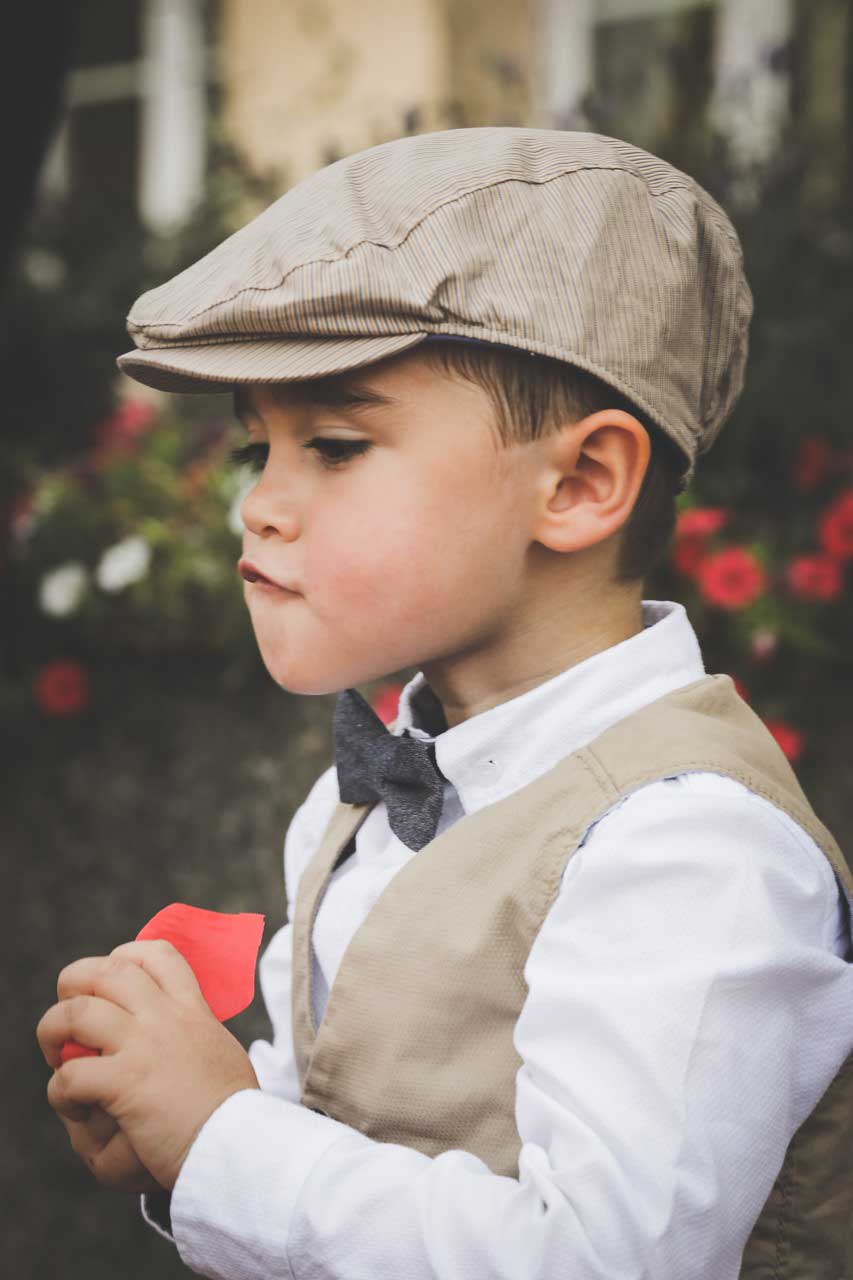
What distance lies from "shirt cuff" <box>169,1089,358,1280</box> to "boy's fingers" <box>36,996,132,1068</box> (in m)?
0.13

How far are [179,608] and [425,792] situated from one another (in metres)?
2.08

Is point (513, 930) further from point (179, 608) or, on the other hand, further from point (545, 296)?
point (179, 608)

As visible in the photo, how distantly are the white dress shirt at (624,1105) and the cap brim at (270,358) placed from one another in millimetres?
506

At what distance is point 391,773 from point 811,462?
80.0 inches

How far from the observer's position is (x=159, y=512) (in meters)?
3.74

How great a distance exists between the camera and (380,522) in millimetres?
1324

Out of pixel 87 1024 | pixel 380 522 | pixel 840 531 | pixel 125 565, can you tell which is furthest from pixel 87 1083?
pixel 125 565

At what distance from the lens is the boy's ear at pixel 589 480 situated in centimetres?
138

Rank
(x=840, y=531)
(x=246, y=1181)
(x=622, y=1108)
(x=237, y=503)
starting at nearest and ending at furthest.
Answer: (x=622, y=1108), (x=246, y=1181), (x=840, y=531), (x=237, y=503)

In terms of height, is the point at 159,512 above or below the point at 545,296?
below

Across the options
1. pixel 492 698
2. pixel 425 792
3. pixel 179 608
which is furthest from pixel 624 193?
pixel 179 608

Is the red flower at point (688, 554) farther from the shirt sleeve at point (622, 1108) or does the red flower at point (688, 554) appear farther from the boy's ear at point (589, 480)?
the shirt sleeve at point (622, 1108)

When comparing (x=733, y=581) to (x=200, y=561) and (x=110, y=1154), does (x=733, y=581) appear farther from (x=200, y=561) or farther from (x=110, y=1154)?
(x=110, y=1154)

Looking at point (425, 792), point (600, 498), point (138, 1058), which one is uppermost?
point (600, 498)
